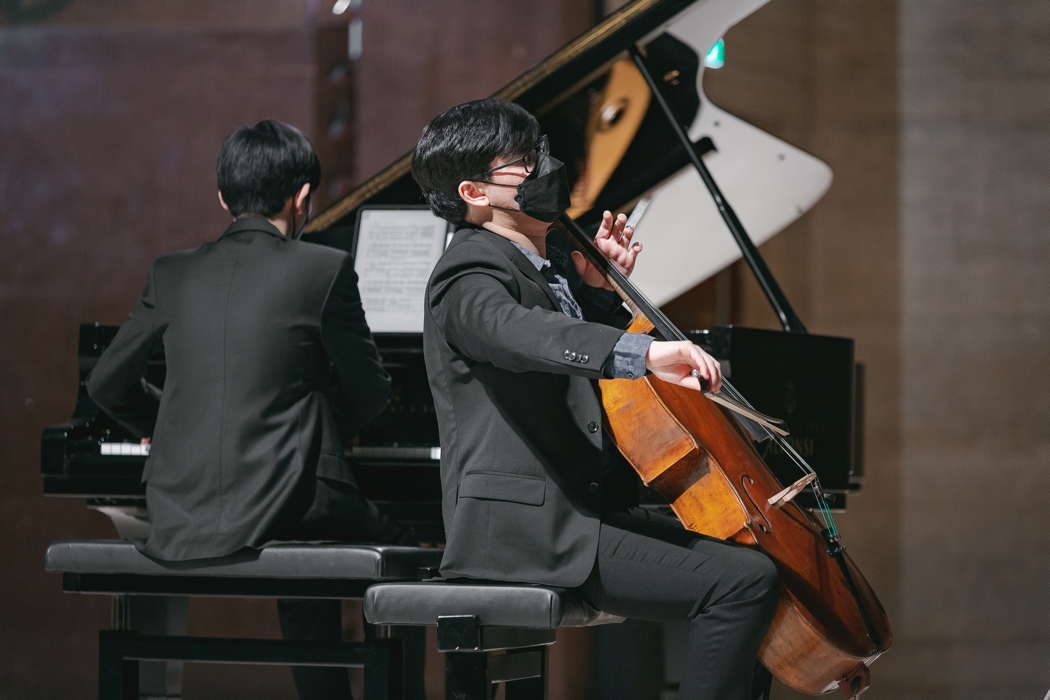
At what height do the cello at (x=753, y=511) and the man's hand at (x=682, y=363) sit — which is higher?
the man's hand at (x=682, y=363)

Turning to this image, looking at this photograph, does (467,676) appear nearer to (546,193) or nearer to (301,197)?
(546,193)

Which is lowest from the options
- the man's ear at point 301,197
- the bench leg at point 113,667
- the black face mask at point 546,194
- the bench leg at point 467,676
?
the bench leg at point 113,667

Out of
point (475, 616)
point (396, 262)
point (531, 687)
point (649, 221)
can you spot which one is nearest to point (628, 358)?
point (475, 616)

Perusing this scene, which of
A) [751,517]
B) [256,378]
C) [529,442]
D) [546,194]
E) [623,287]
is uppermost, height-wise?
[546,194]

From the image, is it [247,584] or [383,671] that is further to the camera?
[247,584]

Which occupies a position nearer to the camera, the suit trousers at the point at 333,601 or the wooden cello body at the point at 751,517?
the wooden cello body at the point at 751,517

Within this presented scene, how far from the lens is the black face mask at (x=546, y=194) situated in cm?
202

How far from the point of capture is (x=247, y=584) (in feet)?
8.13

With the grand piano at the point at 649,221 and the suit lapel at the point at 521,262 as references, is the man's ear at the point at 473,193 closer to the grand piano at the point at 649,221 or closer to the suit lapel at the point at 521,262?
the suit lapel at the point at 521,262

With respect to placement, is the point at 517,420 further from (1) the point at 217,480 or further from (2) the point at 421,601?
(1) the point at 217,480

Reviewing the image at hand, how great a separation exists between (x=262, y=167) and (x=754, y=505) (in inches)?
47.3

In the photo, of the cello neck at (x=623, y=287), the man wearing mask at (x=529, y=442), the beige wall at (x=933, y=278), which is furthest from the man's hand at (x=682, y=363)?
the beige wall at (x=933, y=278)

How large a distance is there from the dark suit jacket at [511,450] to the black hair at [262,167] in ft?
2.29

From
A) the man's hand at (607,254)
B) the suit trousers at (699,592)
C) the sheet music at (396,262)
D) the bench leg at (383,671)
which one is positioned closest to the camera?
the suit trousers at (699,592)
